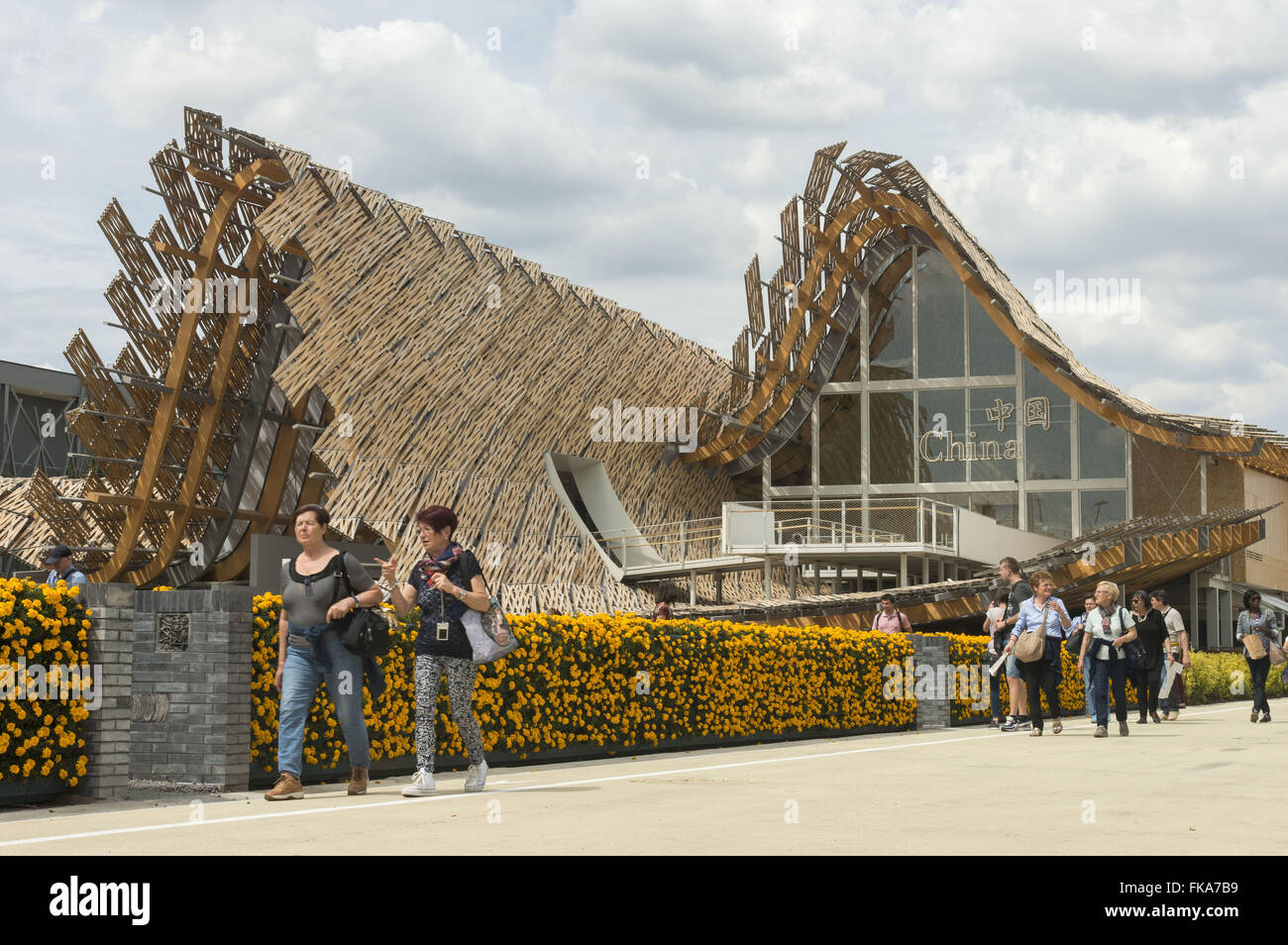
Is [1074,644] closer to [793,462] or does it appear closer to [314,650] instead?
[314,650]

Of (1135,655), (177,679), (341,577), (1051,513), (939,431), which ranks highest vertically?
(939,431)

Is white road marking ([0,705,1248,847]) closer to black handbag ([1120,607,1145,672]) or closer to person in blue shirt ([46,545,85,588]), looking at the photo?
black handbag ([1120,607,1145,672])

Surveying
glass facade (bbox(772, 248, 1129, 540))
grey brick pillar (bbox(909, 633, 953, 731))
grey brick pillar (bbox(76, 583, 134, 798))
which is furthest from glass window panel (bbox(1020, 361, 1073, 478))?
grey brick pillar (bbox(76, 583, 134, 798))

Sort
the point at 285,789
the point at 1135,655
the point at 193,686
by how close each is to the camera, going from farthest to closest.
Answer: the point at 1135,655 < the point at 193,686 < the point at 285,789

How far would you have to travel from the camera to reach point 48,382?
51.8 metres

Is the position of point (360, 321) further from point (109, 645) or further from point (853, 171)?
point (109, 645)

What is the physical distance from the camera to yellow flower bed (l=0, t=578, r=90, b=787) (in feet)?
25.0

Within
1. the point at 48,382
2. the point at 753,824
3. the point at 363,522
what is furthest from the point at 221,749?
the point at 48,382

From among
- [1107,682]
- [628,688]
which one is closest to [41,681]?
[628,688]

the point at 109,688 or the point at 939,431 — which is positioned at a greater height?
the point at 939,431

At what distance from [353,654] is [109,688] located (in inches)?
55.2

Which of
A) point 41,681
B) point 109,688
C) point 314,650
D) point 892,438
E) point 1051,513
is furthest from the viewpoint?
point 892,438

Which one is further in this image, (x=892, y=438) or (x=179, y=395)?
(x=892, y=438)

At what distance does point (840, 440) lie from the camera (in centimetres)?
3494
